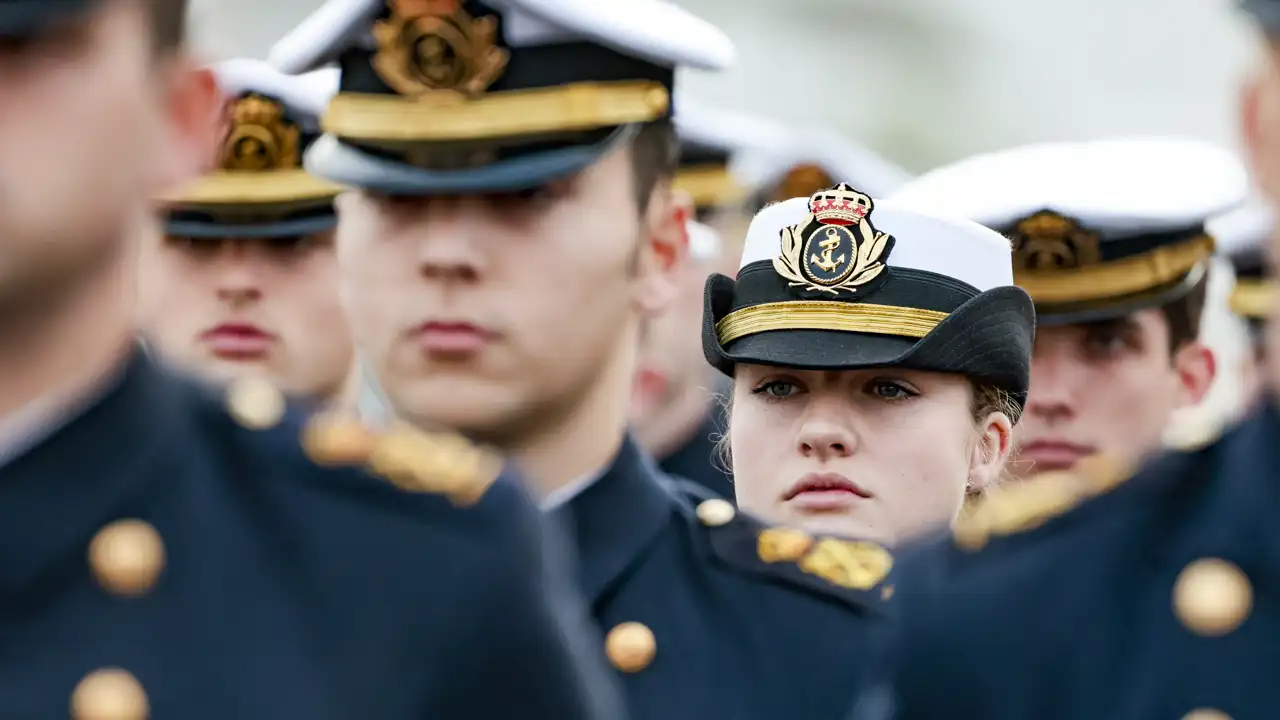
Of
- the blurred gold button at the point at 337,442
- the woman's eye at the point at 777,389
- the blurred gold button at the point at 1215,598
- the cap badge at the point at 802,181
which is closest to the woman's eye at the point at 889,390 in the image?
the woman's eye at the point at 777,389

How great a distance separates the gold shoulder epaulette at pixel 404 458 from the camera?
286cm

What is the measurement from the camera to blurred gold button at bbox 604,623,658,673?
4.34 meters

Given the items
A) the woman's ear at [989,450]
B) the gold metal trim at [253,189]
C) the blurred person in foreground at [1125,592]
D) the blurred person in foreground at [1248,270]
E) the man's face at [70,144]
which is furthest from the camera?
the blurred person in foreground at [1248,270]

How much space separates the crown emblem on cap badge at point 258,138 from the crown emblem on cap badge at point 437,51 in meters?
1.69

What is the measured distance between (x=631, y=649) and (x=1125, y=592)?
1.54 meters

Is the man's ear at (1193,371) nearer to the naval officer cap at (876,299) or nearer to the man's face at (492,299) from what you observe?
the naval officer cap at (876,299)

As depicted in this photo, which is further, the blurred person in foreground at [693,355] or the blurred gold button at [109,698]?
the blurred person in foreground at [693,355]

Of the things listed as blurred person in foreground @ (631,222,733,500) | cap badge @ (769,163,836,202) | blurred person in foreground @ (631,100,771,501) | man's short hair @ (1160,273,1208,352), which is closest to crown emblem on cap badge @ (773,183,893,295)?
man's short hair @ (1160,273,1208,352)

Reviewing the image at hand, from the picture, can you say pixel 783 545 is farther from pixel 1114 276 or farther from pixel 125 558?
pixel 125 558

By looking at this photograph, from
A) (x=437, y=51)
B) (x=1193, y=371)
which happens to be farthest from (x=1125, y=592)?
(x=1193, y=371)

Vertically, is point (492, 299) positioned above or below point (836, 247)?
below

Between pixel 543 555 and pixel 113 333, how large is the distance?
59 centimetres

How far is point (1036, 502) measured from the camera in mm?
3154

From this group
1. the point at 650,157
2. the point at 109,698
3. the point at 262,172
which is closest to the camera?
the point at 109,698
